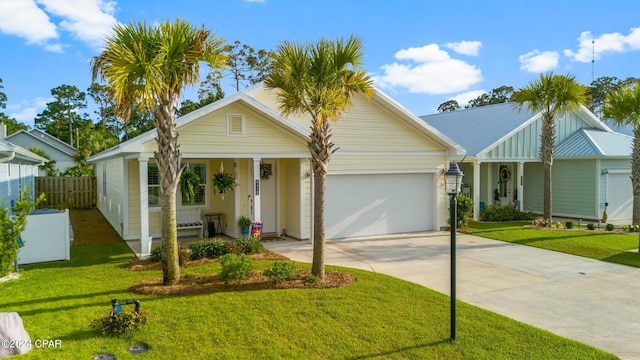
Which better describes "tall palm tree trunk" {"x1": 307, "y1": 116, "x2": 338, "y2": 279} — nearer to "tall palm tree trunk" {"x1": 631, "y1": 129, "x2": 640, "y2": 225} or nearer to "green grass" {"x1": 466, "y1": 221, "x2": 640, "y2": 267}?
"green grass" {"x1": 466, "y1": 221, "x2": 640, "y2": 267}

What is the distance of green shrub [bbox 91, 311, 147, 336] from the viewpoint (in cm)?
612

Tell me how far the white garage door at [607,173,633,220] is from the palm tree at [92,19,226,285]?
18.9m

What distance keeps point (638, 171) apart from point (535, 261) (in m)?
8.66

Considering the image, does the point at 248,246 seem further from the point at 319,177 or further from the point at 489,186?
the point at 489,186

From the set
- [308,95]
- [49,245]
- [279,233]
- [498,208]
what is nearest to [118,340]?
[308,95]

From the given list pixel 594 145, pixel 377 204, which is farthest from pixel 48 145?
pixel 594 145

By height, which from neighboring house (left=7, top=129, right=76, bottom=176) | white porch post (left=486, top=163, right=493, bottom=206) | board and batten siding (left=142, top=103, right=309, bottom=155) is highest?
neighboring house (left=7, top=129, right=76, bottom=176)

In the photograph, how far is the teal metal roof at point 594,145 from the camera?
19812mm

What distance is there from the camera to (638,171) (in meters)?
16.6

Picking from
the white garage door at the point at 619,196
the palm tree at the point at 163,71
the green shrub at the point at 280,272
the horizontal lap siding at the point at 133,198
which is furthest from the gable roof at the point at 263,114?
the white garage door at the point at 619,196

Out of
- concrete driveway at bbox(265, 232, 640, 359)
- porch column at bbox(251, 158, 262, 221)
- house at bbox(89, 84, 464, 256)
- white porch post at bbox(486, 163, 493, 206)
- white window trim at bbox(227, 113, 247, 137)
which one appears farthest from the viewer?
white porch post at bbox(486, 163, 493, 206)

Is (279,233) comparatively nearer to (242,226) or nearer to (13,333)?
(242,226)

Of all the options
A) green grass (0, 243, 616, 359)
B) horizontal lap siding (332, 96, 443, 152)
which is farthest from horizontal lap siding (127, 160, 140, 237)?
horizontal lap siding (332, 96, 443, 152)

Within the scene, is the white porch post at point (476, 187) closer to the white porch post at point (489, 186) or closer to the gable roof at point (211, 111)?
the white porch post at point (489, 186)
